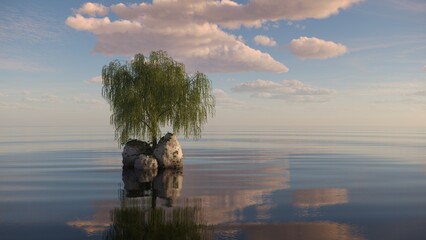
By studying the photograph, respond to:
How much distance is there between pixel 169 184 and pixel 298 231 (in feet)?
38.3

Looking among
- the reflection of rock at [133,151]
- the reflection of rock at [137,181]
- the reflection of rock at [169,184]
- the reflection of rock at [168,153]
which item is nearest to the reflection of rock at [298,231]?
the reflection of rock at [169,184]

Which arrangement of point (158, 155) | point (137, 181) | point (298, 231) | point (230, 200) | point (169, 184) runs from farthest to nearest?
point (158, 155) → point (137, 181) → point (169, 184) → point (230, 200) → point (298, 231)

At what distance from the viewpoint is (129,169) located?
31.5 m

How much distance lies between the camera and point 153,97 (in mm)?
31922

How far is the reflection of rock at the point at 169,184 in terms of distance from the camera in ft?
67.2

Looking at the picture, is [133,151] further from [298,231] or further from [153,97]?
[298,231]

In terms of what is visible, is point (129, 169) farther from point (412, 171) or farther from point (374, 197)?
point (412, 171)

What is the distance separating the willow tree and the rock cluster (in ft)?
4.18

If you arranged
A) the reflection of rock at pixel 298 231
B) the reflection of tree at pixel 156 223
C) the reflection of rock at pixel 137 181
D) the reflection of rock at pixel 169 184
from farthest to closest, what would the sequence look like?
the reflection of rock at pixel 137 181 < the reflection of rock at pixel 169 184 < the reflection of tree at pixel 156 223 < the reflection of rock at pixel 298 231

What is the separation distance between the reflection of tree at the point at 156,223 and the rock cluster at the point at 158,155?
12.5m

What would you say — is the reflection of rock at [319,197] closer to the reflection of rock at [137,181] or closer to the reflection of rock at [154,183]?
the reflection of rock at [154,183]

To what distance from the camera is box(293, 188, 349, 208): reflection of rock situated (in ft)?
60.7

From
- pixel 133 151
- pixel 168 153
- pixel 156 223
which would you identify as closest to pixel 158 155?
pixel 168 153

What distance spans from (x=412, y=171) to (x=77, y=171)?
25115 millimetres
